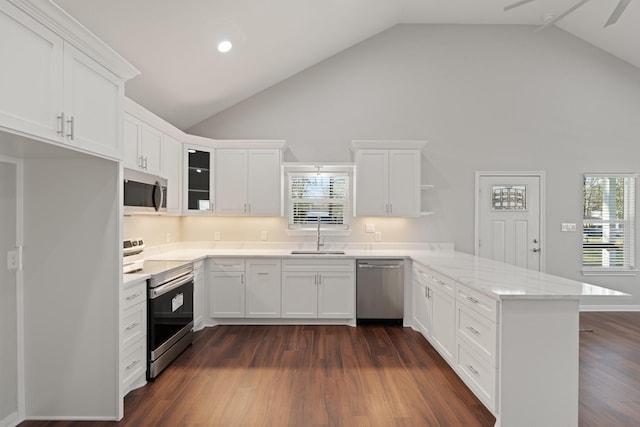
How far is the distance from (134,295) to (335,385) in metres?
1.74

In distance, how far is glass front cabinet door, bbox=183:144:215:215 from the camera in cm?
434

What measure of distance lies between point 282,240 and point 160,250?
1.60 meters

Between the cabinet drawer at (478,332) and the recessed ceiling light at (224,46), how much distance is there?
337cm

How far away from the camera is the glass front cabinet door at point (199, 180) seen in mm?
4336

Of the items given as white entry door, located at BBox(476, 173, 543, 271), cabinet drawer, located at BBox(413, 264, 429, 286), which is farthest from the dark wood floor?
white entry door, located at BBox(476, 173, 543, 271)

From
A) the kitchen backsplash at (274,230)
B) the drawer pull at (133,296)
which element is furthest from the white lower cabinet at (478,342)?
the drawer pull at (133,296)

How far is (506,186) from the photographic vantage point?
193 inches

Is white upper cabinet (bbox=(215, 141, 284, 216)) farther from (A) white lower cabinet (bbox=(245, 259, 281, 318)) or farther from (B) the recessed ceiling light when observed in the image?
(B) the recessed ceiling light

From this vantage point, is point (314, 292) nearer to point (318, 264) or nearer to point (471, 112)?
point (318, 264)

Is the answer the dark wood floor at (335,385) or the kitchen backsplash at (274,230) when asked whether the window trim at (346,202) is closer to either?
the kitchen backsplash at (274,230)

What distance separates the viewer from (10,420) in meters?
2.17

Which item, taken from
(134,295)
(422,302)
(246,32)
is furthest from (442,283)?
(246,32)

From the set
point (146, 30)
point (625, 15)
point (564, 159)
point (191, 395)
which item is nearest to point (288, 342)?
point (191, 395)

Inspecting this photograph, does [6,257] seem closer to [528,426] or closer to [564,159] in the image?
[528,426]
